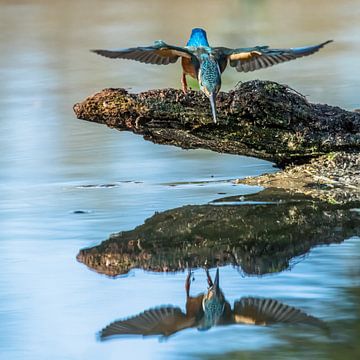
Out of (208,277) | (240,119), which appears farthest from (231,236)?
(240,119)

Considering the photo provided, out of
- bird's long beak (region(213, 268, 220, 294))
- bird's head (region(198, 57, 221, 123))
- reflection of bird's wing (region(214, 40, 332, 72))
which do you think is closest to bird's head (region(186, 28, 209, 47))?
reflection of bird's wing (region(214, 40, 332, 72))

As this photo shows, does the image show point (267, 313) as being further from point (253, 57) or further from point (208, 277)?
point (253, 57)

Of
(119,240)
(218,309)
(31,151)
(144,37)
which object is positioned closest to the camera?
(218,309)

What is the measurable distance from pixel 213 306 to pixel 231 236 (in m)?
1.11

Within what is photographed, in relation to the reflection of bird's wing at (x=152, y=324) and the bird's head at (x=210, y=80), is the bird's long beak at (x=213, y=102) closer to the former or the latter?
the bird's head at (x=210, y=80)

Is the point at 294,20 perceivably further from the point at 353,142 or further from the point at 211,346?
the point at 211,346

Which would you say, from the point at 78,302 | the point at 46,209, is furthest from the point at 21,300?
the point at 46,209

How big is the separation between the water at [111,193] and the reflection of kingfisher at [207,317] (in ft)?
0.19

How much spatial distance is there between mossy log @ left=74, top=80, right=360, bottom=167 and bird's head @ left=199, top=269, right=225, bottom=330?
1778mm

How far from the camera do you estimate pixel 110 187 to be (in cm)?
720

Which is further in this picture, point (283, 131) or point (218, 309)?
point (283, 131)

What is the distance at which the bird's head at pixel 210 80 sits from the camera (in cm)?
655

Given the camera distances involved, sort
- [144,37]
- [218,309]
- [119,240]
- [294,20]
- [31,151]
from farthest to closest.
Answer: [294,20] → [144,37] → [31,151] → [119,240] → [218,309]

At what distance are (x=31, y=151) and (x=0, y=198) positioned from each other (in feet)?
4.65
